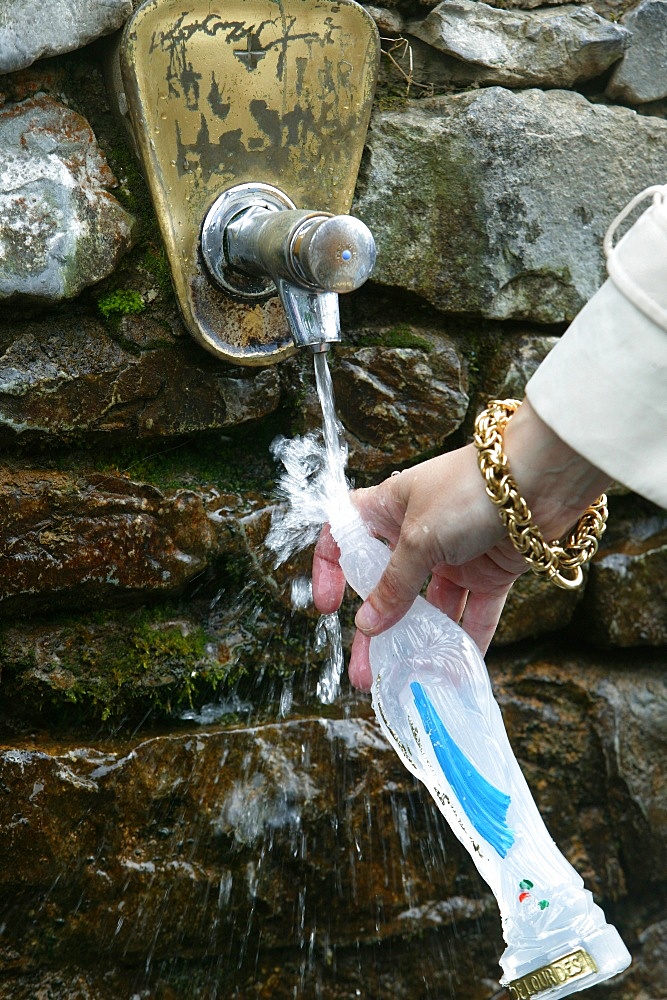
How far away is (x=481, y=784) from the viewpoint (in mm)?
1286

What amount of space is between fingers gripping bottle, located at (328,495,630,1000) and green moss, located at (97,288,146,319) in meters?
0.46

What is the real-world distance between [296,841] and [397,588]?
0.57 m

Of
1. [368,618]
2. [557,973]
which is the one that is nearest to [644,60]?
[368,618]

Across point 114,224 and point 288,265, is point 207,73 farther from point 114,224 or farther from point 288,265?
point 288,265

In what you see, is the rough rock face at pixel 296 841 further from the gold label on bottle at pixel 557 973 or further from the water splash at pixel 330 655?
the gold label on bottle at pixel 557 973

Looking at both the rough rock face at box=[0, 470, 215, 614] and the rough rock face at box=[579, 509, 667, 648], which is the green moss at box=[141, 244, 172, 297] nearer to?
the rough rock face at box=[0, 470, 215, 614]

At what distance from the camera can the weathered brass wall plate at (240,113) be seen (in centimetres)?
144

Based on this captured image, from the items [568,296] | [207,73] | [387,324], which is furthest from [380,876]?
[207,73]

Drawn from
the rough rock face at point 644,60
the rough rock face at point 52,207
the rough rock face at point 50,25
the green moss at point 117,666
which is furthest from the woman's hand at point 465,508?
the rough rock face at point 644,60

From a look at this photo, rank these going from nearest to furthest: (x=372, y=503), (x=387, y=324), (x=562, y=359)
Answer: (x=562, y=359), (x=372, y=503), (x=387, y=324)

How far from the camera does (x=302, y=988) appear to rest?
1.66 m

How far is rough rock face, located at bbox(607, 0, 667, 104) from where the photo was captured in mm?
1742

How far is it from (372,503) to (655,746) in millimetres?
801

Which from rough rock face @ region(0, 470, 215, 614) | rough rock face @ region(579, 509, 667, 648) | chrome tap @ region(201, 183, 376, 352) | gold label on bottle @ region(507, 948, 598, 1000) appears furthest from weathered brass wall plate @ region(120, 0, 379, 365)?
gold label on bottle @ region(507, 948, 598, 1000)
